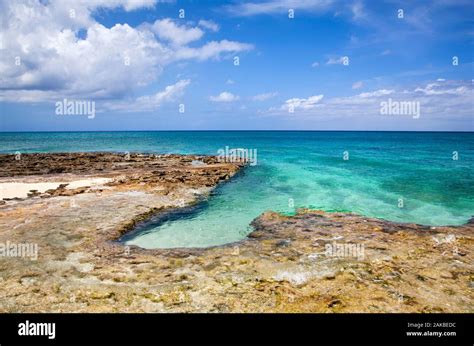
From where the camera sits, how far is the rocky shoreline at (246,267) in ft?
31.0

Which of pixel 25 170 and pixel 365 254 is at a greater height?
pixel 25 170

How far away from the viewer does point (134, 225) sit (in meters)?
17.6

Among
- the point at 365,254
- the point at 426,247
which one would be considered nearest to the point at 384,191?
the point at 426,247

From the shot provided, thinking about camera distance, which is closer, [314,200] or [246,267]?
[246,267]

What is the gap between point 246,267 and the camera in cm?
1188

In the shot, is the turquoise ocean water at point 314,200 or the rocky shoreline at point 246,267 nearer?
the rocky shoreline at point 246,267

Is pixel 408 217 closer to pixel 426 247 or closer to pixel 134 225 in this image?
pixel 426 247

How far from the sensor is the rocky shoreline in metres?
9.44

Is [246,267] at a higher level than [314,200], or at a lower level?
lower

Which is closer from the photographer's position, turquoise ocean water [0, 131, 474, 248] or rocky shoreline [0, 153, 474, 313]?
rocky shoreline [0, 153, 474, 313]
